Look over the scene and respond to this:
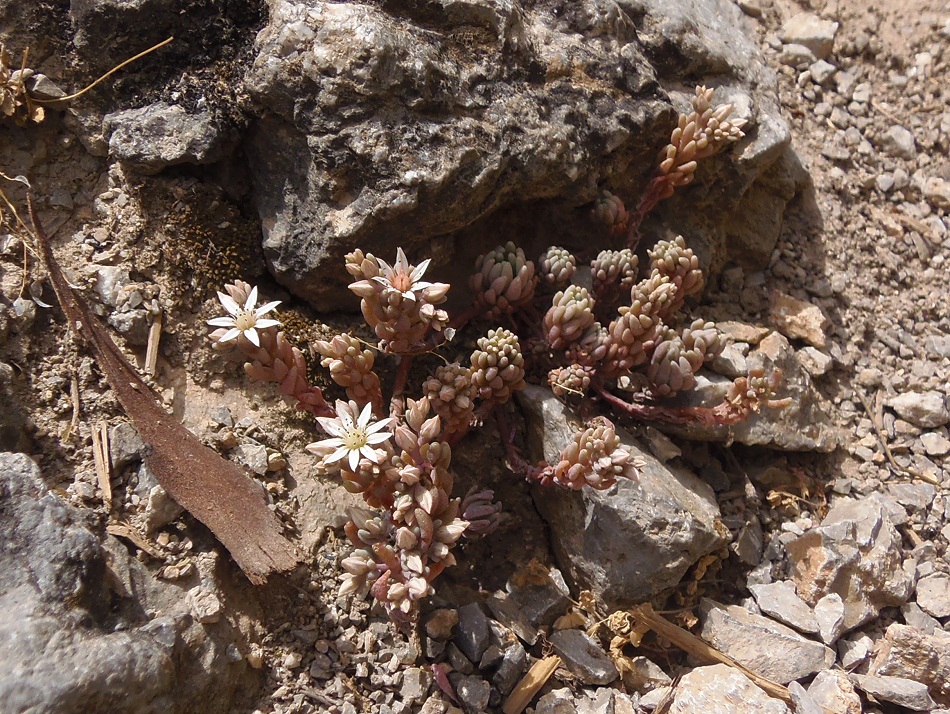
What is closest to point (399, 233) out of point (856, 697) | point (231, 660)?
point (231, 660)

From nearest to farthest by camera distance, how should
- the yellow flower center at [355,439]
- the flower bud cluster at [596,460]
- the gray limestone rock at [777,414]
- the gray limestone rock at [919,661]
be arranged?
the yellow flower center at [355,439] < the flower bud cluster at [596,460] < the gray limestone rock at [919,661] < the gray limestone rock at [777,414]

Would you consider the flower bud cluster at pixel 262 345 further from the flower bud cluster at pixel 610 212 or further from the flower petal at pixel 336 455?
the flower bud cluster at pixel 610 212

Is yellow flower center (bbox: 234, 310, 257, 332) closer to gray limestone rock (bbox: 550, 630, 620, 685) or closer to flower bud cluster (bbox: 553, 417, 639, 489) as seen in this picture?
flower bud cluster (bbox: 553, 417, 639, 489)

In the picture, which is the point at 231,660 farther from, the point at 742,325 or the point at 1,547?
the point at 742,325

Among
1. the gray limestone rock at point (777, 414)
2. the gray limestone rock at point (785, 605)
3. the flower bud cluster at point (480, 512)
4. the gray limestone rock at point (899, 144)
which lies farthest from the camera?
the gray limestone rock at point (899, 144)

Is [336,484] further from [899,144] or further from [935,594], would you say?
[899,144]

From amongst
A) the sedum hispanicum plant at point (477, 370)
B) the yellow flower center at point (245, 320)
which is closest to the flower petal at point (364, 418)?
the sedum hispanicum plant at point (477, 370)

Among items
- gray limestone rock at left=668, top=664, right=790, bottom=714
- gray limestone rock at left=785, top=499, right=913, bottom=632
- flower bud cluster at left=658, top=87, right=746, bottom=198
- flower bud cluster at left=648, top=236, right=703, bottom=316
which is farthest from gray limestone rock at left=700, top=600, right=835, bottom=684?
flower bud cluster at left=658, top=87, right=746, bottom=198

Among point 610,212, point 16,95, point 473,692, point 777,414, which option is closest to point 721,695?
point 473,692
